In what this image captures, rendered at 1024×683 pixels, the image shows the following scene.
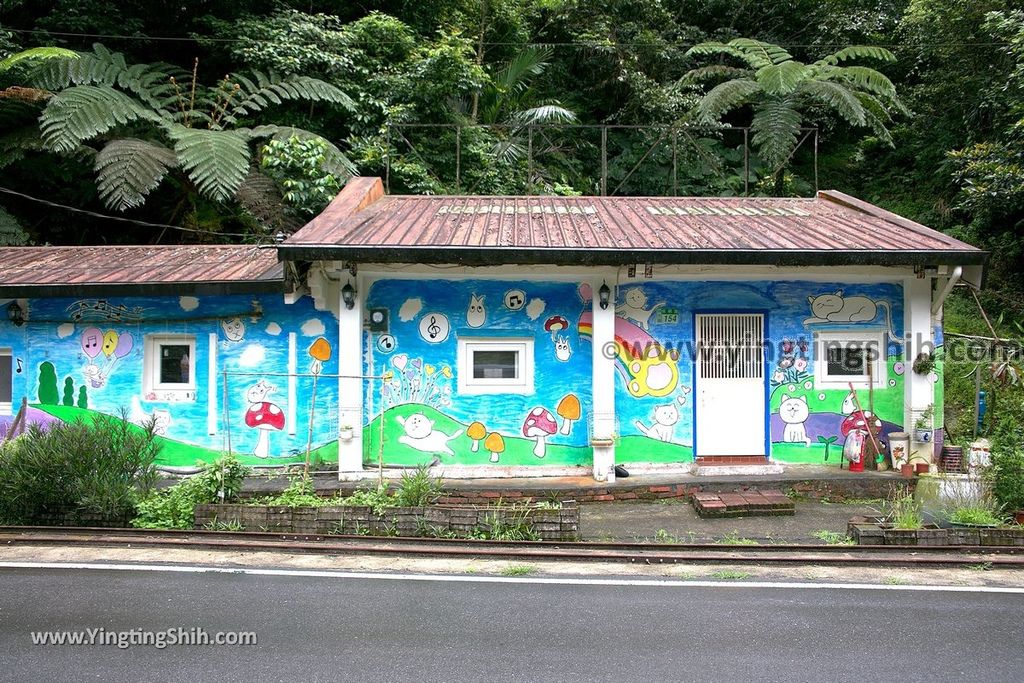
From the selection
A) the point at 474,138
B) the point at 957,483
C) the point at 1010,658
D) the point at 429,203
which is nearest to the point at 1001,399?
the point at 957,483

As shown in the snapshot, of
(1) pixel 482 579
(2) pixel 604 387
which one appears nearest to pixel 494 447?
(2) pixel 604 387

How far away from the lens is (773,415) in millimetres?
9500

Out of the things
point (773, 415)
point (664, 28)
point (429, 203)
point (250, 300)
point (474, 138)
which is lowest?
point (773, 415)

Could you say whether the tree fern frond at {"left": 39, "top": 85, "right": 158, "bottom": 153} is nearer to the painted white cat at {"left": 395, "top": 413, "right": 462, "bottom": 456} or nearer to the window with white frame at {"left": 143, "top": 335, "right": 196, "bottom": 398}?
the window with white frame at {"left": 143, "top": 335, "right": 196, "bottom": 398}

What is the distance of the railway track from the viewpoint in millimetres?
6348

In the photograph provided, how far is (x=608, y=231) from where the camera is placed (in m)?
9.68

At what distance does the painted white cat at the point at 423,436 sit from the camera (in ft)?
30.3

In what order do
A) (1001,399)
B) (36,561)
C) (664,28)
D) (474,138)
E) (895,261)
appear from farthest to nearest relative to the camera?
1. (664,28)
2. (474,138)
3. (1001,399)
4. (895,261)
5. (36,561)

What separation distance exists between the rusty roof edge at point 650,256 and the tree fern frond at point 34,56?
773 centimetres

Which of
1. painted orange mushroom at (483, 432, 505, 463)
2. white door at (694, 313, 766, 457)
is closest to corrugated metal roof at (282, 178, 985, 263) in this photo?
white door at (694, 313, 766, 457)

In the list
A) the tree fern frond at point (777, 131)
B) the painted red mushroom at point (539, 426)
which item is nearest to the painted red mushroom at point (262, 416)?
the painted red mushroom at point (539, 426)

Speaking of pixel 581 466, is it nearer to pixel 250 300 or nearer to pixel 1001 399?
pixel 250 300

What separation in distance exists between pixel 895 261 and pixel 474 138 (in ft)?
31.9

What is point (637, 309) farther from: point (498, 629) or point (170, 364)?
point (170, 364)
